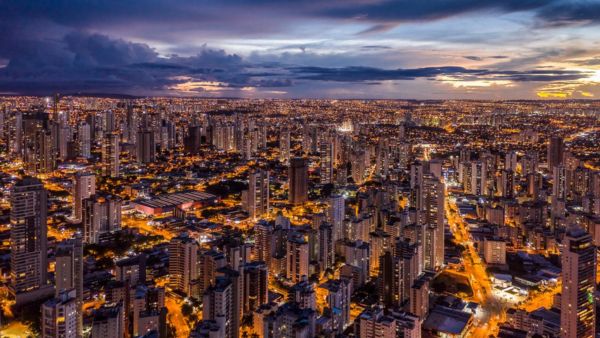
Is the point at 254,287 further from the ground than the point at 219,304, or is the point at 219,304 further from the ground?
the point at 219,304

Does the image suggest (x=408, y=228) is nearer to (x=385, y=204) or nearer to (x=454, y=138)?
(x=385, y=204)

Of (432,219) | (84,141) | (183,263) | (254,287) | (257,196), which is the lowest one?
(254,287)

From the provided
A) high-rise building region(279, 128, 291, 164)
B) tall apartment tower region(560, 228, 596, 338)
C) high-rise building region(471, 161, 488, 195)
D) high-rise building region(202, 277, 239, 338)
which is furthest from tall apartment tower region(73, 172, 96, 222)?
high-rise building region(471, 161, 488, 195)

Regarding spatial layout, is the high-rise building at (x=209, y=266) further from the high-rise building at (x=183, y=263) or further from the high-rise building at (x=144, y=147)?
the high-rise building at (x=144, y=147)

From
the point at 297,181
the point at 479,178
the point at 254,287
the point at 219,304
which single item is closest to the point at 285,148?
the point at 297,181

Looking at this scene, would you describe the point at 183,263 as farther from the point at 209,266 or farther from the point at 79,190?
the point at 79,190

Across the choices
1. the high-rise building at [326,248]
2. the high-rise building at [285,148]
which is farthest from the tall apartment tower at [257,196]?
the high-rise building at [285,148]

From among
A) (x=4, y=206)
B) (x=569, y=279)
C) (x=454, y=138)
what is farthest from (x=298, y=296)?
(x=454, y=138)
